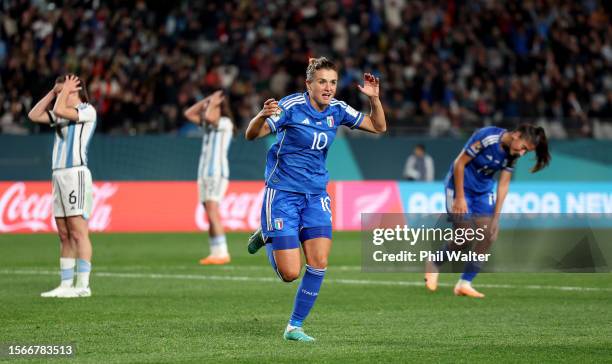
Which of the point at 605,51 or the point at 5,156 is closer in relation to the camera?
the point at 5,156

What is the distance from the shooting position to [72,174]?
490 inches

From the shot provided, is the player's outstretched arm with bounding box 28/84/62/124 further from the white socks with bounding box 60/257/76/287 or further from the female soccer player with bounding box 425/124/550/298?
the female soccer player with bounding box 425/124/550/298

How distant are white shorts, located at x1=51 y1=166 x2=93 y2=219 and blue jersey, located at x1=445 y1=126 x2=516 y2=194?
13.8 feet

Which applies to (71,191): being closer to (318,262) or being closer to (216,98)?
(318,262)

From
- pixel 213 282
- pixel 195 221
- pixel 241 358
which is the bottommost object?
pixel 195 221

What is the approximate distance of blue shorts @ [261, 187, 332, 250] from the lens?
907 centimetres

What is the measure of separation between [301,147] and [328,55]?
19.6 metres

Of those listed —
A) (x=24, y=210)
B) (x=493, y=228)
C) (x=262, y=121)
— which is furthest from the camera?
(x=24, y=210)

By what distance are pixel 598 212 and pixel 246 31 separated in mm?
9810

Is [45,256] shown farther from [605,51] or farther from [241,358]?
[605,51]

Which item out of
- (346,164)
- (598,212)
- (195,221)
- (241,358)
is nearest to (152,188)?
(195,221)

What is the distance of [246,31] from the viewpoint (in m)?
28.6
